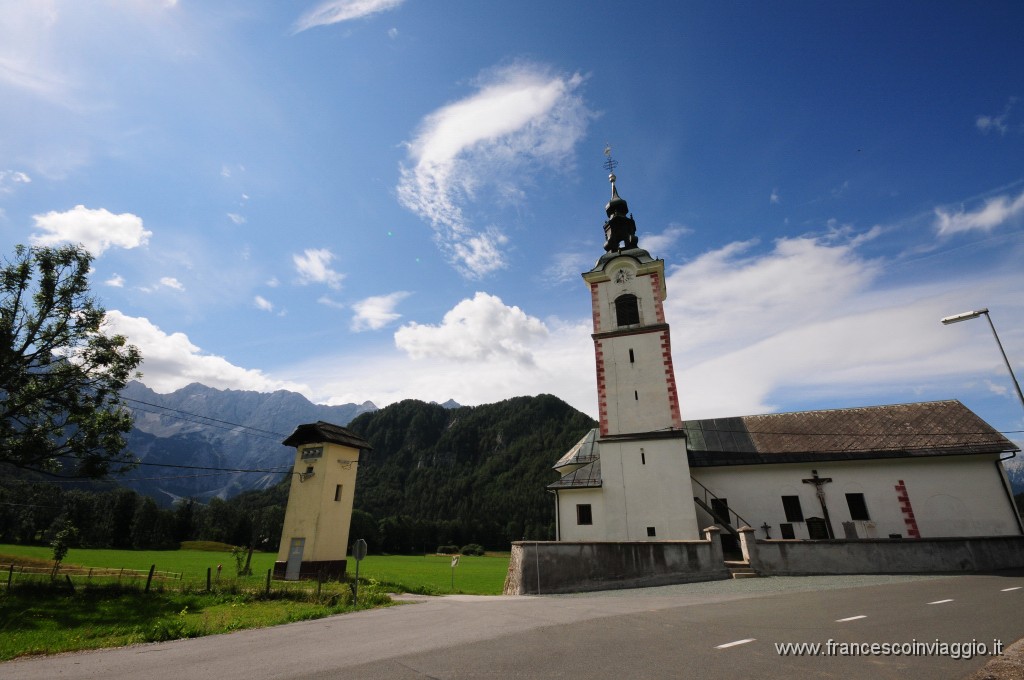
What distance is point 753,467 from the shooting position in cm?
2631

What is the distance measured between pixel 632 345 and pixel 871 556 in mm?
14150

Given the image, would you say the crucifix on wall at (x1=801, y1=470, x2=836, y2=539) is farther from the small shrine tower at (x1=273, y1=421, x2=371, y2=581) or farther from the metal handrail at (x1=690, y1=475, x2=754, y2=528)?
the small shrine tower at (x1=273, y1=421, x2=371, y2=581)

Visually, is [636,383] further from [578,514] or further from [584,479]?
[578,514]

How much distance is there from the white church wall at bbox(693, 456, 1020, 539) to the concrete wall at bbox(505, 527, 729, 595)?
847 cm

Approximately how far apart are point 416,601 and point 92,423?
56.7 ft

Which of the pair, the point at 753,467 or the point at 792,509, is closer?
the point at 792,509

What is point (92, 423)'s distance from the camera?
2091 cm

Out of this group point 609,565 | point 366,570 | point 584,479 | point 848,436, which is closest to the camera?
point 609,565

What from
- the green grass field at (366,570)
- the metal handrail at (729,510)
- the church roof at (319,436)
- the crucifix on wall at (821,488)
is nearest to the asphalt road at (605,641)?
the crucifix on wall at (821,488)

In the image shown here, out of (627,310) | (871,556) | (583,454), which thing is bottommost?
(871,556)

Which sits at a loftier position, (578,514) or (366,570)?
(578,514)

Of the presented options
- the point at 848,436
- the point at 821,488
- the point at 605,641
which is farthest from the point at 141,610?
the point at 848,436

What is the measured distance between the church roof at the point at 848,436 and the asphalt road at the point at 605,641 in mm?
12525

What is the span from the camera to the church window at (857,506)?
2436 centimetres
